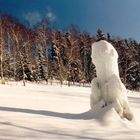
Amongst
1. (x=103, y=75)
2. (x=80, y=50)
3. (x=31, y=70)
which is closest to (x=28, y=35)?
(x=31, y=70)

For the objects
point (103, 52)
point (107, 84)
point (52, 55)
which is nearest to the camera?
point (107, 84)

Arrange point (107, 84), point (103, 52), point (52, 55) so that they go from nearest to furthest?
point (107, 84) → point (103, 52) → point (52, 55)

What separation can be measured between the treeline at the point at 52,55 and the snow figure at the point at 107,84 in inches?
1398

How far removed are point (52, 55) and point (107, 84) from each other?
52.4m

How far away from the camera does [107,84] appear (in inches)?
521

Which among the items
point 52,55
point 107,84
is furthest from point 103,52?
point 52,55

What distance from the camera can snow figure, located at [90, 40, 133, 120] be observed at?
1284 centimetres

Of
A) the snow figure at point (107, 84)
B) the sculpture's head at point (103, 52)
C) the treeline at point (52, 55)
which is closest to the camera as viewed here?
the snow figure at point (107, 84)

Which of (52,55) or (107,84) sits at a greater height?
(52,55)

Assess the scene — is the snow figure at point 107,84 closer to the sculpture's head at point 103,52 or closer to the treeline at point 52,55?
the sculpture's head at point 103,52

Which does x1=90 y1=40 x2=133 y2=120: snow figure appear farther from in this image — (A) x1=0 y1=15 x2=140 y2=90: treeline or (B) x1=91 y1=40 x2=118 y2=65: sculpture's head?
(A) x1=0 y1=15 x2=140 y2=90: treeline

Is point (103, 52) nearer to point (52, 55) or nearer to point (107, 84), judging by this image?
point (107, 84)

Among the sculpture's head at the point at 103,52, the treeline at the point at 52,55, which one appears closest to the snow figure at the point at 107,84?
the sculpture's head at the point at 103,52

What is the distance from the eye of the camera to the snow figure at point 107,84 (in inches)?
506
